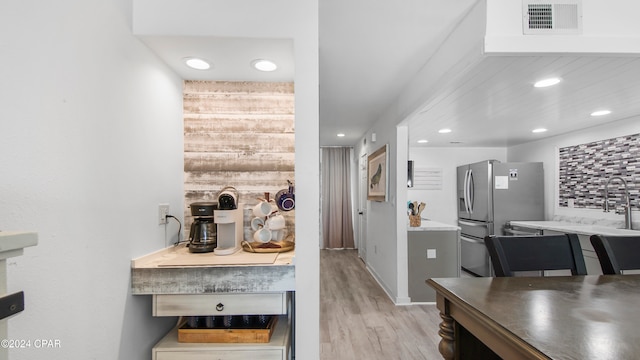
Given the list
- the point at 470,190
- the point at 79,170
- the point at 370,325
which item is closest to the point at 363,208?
the point at 470,190

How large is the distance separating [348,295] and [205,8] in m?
3.35

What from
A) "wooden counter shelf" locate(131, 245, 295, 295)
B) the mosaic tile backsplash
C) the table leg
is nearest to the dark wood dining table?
the table leg

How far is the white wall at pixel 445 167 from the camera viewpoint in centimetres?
579

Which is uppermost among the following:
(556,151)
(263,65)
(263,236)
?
(263,65)

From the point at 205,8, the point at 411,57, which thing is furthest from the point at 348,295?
the point at 205,8

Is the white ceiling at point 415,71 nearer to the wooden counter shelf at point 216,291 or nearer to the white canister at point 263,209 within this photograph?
the white canister at point 263,209

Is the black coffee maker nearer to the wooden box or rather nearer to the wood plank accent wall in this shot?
the wood plank accent wall

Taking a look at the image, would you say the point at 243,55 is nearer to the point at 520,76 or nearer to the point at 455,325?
the point at 455,325

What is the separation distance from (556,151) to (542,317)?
4.58 m

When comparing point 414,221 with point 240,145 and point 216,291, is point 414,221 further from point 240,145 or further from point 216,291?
point 216,291

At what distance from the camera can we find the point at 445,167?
5.86 meters

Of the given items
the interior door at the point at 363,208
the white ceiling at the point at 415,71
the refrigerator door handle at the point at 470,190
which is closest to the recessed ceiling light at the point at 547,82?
the white ceiling at the point at 415,71

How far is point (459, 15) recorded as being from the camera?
1.75 m

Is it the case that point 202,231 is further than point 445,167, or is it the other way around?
point 445,167
